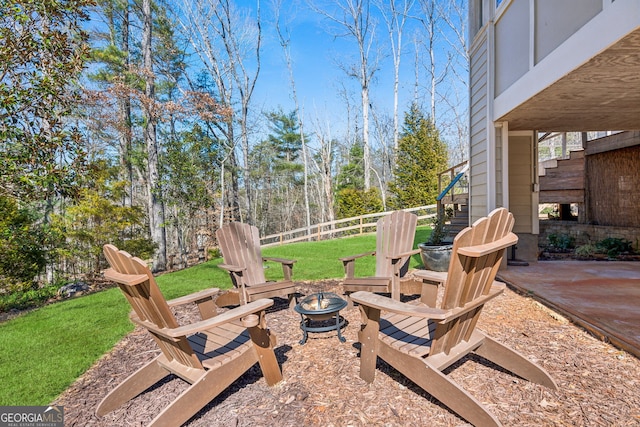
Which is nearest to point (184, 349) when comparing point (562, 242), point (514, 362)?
point (514, 362)

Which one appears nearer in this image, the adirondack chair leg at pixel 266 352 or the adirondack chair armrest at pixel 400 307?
the adirondack chair armrest at pixel 400 307

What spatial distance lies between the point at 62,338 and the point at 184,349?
7.36ft

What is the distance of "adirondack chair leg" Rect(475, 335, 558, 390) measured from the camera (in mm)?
1890

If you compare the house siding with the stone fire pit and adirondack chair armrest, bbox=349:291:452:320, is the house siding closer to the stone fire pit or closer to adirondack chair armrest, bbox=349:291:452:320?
the stone fire pit

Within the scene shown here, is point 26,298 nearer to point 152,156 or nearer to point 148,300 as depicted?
Answer: point 152,156

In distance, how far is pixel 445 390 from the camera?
Result: 1.64 meters

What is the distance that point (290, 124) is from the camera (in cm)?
2038

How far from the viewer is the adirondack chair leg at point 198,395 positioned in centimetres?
160

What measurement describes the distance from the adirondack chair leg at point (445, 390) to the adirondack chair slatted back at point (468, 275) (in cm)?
15

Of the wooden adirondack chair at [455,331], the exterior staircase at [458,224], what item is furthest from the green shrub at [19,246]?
the exterior staircase at [458,224]

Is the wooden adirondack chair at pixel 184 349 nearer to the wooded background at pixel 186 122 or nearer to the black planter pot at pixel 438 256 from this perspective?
the black planter pot at pixel 438 256

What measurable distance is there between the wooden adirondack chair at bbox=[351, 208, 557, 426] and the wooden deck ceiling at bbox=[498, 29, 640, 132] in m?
1.61

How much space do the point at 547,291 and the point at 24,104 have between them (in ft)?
Answer: 22.0

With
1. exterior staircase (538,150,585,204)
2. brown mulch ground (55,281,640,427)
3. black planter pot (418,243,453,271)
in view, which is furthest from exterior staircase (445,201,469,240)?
brown mulch ground (55,281,640,427)
